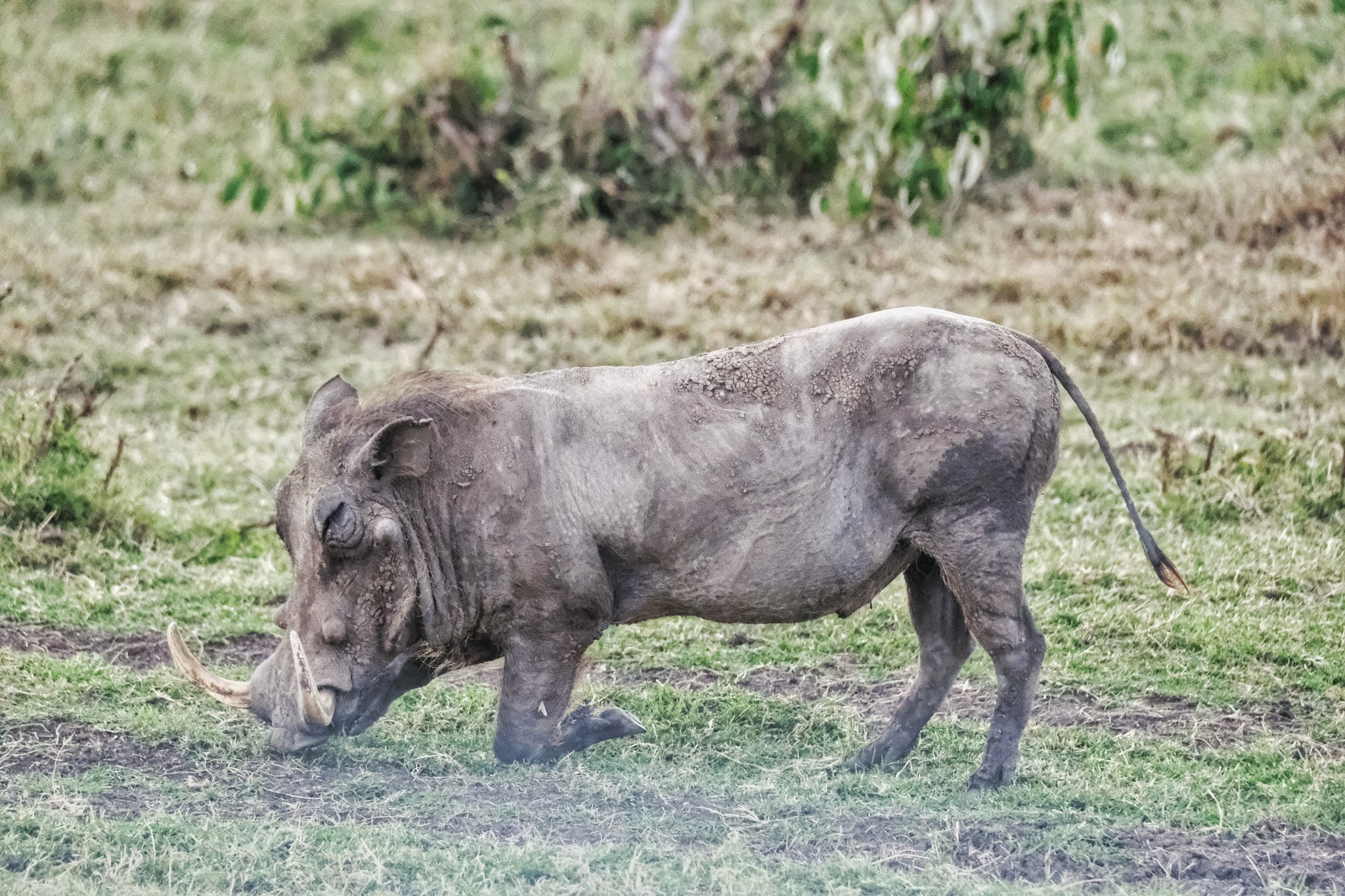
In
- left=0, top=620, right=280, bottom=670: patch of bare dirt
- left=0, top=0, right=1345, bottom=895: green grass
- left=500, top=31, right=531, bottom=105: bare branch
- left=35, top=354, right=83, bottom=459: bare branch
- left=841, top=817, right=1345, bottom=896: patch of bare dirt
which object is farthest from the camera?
left=500, top=31, right=531, bottom=105: bare branch

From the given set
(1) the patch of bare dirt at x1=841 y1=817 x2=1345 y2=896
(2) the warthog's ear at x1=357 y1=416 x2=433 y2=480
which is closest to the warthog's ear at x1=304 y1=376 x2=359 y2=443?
(2) the warthog's ear at x1=357 y1=416 x2=433 y2=480

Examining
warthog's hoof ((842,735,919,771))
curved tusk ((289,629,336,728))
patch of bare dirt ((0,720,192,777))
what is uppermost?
curved tusk ((289,629,336,728))

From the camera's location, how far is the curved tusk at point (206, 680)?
4574 mm

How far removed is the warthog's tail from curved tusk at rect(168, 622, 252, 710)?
2.37 m

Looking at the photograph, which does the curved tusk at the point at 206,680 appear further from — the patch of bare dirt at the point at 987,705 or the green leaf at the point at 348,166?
the green leaf at the point at 348,166

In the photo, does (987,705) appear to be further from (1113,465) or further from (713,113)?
(713,113)

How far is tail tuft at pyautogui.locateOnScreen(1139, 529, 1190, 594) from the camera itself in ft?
15.1

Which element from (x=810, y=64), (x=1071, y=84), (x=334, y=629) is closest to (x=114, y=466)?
(x=334, y=629)

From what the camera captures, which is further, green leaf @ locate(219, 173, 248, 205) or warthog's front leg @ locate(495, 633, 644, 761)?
green leaf @ locate(219, 173, 248, 205)

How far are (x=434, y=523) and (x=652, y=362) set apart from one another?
13.8 feet

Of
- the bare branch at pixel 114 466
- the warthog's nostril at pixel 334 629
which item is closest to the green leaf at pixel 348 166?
the bare branch at pixel 114 466

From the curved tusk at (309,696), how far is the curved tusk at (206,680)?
0.27 metres

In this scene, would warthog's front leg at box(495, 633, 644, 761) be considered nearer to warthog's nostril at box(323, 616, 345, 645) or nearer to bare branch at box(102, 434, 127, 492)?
warthog's nostril at box(323, 616, 345, 645)

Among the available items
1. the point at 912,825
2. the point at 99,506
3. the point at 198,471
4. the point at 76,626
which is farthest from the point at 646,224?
the point at 912,825
